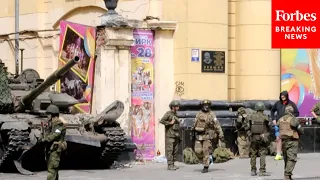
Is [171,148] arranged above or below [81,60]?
below

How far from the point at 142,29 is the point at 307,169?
5382 millimetres

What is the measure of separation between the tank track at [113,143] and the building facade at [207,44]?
2.27m

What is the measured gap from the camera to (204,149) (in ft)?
63.7

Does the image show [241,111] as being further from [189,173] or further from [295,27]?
[189,173]

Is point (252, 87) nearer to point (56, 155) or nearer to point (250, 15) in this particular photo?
point (250, 15)

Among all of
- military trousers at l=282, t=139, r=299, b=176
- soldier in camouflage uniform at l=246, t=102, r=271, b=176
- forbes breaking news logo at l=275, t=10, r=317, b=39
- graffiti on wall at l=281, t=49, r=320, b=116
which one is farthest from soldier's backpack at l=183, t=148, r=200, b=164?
military trousers at l=282, t=139, r=299, b=176

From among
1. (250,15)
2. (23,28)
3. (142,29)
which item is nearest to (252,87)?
(250,15)

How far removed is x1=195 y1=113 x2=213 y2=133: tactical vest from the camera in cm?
1944

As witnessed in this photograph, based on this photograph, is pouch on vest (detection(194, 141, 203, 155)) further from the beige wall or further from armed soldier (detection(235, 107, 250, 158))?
the beige wall

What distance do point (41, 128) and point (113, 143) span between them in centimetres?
164

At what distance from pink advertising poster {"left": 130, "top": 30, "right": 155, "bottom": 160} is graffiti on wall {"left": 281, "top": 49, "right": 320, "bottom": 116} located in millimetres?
3576

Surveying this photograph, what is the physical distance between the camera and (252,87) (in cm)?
2334

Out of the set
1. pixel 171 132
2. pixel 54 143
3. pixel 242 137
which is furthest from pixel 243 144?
pixel 54 143

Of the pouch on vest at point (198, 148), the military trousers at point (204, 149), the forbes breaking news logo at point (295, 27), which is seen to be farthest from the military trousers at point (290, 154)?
the forbes breaking news logo at point (295, 27)
